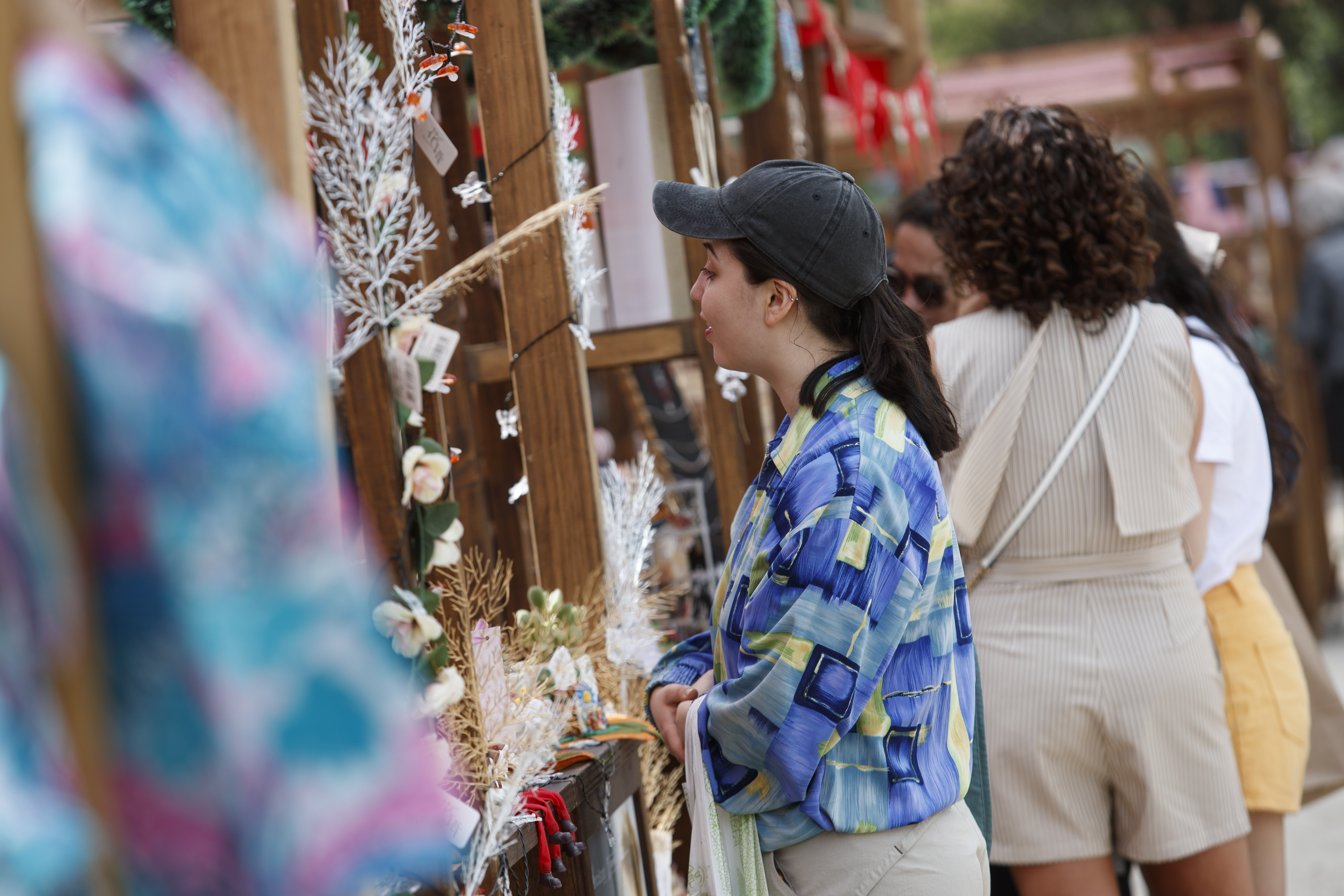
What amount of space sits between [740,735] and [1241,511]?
1429 mm

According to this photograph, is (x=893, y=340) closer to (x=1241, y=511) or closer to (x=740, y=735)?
(x=740, y=735)

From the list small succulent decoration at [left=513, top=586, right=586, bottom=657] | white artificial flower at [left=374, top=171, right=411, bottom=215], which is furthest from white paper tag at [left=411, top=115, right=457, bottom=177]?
small succulent decoration at [left=513, top=586, right=586, bottom=657]

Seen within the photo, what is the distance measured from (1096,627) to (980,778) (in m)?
0.43

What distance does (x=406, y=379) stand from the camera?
53.4 inches

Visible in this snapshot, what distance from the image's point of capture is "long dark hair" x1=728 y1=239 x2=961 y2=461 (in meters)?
1.44

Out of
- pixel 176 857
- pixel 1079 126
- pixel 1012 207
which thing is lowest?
pixel 176 857

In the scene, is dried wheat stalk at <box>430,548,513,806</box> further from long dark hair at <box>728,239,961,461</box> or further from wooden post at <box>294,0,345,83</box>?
wooden post at <box>294,0,345,83</box>

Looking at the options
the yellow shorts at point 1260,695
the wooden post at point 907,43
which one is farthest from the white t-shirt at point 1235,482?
the wooden post at point 907,43

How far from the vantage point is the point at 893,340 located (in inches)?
57.4

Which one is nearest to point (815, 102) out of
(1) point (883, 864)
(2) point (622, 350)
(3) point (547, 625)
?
(2) point (622, 350)

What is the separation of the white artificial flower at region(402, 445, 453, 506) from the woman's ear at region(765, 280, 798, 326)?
0.43m

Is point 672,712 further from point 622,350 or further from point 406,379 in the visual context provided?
point 622,350

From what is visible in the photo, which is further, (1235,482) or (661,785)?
(1235,482)

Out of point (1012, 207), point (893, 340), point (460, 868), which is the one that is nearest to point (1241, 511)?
point (1012, 207)
